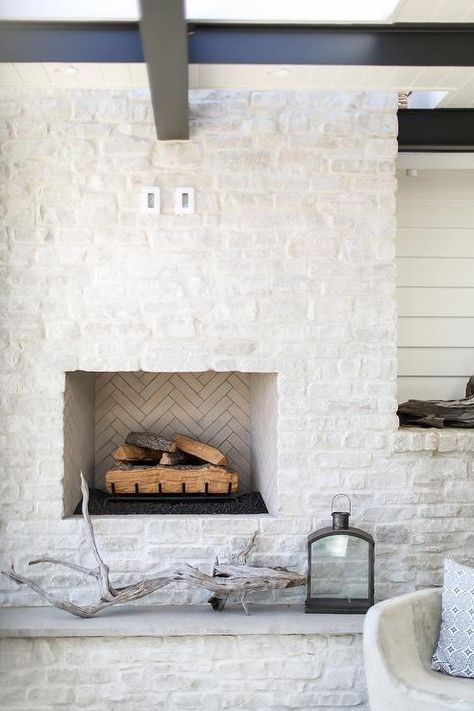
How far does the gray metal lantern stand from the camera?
389 centimetres

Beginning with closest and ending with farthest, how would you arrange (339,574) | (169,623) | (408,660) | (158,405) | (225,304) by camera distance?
(408,660)
(169,623)
(339,574)
(225,304)
(158,405)

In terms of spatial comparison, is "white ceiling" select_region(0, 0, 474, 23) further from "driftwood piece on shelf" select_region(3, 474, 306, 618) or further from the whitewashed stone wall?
the whitewashed stone wall

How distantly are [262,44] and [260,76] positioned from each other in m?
0.41

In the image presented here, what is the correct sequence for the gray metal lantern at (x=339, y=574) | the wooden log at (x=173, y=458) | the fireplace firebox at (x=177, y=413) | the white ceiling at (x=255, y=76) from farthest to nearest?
1. the fireplace firebox at (x=177, y=413)
2. the wooden log at (x=173, y=458)
3. the gray metal lantern at (x=339, y=574)
4. the white ceiling at (x=255, y=76)

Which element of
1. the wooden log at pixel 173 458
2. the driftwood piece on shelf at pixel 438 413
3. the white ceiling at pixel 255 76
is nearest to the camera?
the white ceiling at pixel 255 76

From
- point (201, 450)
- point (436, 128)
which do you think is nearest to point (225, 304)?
point (201, 450)

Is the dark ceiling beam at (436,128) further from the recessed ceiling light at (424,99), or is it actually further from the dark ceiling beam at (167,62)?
the dark ceiling beam at (167,62)

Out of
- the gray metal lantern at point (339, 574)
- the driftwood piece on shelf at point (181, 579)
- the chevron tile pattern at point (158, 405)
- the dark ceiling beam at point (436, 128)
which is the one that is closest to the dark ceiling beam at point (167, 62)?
the dark ceiling beam at point (436, 128)

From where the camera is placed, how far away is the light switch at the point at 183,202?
4.00 meters

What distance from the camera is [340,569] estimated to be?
3924 mm

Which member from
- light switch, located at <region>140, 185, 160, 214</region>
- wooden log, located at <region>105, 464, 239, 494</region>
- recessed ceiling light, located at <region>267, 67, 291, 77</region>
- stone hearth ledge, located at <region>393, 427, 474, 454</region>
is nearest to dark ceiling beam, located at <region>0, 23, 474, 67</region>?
recessed ceiling light, located at <region>267, 67, 291, 77</region>

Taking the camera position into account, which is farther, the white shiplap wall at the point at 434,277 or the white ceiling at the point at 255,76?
the white shiplap wall at the point at 434,277

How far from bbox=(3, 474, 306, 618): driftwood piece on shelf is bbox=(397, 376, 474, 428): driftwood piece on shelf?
112 centimetres

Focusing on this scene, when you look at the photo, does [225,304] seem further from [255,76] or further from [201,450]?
[255,76]
